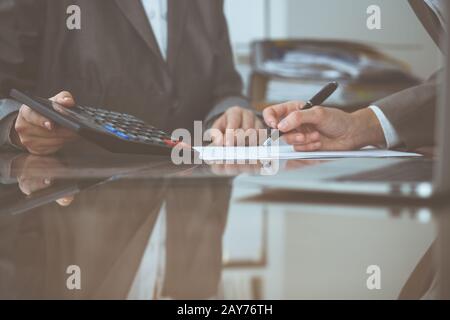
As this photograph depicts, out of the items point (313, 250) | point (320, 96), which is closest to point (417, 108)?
point (320, 96)

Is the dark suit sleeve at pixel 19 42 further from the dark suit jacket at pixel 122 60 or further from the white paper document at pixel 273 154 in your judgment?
the white paper document at pixel 273 154

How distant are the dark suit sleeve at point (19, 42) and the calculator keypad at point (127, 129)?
0.66 ft

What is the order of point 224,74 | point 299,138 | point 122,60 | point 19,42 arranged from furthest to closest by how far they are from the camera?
point 224,74 → point 122,60 → point 19,42 → point 299,138

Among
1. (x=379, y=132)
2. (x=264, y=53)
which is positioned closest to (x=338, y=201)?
(x=379, y=132)

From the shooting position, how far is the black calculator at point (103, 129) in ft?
1.59

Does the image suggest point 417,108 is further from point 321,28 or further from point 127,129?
point 321,28

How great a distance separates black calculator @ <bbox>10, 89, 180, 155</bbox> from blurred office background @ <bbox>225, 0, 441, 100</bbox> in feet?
5.01

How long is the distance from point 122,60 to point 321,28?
4.49ft

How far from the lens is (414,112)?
66 cm

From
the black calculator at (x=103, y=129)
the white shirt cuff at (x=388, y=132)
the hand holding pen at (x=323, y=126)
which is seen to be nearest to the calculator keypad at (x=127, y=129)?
the black calculator at (x=103, y=129)

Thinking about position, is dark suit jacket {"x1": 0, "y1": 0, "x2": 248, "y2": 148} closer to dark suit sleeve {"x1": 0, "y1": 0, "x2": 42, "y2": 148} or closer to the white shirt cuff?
dark suit sleeve {"x1": 0, "y1": 0, "x2": 42, "y2": 148}

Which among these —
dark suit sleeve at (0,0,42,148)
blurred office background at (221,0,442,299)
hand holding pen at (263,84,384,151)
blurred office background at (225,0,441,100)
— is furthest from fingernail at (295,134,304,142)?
blurred office background at (225,0,441,100)

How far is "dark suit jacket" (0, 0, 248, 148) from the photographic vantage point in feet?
2.65

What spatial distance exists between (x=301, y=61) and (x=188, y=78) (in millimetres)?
894
